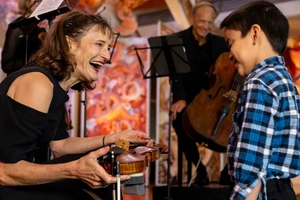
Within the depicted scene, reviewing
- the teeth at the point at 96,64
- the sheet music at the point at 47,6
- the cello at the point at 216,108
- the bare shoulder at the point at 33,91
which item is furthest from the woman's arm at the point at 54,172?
the cello at the point at 216,108

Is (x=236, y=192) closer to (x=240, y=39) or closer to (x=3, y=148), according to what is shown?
(x=240, y=39)

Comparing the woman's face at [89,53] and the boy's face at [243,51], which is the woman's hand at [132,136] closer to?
the woman's face at [89,53]

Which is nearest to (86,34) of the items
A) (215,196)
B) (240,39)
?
(240,39)

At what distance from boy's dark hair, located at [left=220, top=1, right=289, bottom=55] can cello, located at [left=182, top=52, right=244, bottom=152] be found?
1.57 meters

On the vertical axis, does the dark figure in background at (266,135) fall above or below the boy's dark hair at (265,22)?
below

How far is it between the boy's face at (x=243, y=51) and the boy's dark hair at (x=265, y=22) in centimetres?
2

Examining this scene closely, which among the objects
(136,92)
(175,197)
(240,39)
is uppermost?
(240,39)

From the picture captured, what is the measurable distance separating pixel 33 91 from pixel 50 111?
15 centimetres

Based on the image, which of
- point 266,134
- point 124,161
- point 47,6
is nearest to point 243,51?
point 266,134

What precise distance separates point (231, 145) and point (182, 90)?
2.19 metres

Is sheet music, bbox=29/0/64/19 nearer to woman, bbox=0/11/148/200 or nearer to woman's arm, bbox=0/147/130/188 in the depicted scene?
woman, bbox=0/11/148/200

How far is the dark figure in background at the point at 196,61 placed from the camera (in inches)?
148

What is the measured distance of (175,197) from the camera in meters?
3.29

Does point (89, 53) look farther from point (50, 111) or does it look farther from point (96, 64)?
point (50, 111)
